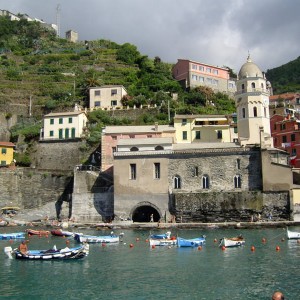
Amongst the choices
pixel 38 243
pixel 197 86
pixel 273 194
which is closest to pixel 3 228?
pixel 38 243

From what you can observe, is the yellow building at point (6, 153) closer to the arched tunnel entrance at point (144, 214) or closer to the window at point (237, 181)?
the arched tunnel entrance at point (144, 214)

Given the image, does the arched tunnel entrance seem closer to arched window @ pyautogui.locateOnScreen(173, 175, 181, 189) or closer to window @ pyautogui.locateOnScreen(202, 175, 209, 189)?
arched window @ pyautogui.locateOnScreen(173, 175, 181, 189)

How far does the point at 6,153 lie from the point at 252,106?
33.0 meters

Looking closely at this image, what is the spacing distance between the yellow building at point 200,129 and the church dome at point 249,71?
6826 mm

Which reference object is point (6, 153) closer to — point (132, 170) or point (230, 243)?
point (132, 170)

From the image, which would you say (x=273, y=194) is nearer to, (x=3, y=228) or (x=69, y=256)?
(x=69, y=256)

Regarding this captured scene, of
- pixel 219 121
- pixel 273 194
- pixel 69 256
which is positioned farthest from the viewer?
pixel 219 121

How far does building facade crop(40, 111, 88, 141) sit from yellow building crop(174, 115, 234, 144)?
13726 millimetres

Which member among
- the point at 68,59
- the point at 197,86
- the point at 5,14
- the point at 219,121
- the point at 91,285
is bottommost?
the point at 91,285

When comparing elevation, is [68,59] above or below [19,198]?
above

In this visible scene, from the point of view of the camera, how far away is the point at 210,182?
165ft

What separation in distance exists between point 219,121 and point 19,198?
27.6m

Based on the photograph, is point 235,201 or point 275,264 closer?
point 275,264

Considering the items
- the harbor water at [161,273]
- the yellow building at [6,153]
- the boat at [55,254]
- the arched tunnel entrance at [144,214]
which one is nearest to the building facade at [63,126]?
the yellow building at [6,153]
